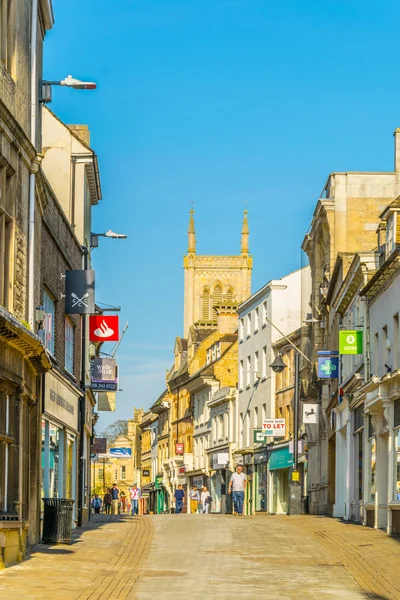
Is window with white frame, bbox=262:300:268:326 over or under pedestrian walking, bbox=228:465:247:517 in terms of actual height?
over

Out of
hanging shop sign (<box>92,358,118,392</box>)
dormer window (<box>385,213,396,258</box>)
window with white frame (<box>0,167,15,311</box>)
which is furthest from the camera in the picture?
hanging shop sign (<box>92,358,118,392</box>)

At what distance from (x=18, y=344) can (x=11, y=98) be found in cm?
455

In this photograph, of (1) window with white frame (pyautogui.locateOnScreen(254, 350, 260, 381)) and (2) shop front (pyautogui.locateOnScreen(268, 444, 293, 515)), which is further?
(1) window with white frame (pyautogui.locateOnScreen(254, 350, 260, 381))

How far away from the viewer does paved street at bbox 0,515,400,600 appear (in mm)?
16828

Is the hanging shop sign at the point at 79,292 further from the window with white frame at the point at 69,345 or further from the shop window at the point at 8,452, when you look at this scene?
the shop window at the point at 8,452

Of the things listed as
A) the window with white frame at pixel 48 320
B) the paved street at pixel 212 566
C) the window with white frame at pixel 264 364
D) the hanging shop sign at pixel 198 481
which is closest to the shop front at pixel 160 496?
the hanging shop sign at pixel 198 481

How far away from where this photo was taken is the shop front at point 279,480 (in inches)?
2562

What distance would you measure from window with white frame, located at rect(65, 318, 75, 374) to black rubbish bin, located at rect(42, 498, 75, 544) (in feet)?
28.9

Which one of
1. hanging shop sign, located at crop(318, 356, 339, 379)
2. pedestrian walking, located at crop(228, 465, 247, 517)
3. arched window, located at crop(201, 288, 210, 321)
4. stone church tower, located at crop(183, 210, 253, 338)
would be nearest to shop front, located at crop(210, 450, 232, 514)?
hanging shop sign, located at crop(318, 356, 339, 379)

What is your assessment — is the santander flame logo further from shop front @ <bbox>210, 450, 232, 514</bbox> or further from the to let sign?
shop front @ <bbox>210, 450, 232, 514</bbox>

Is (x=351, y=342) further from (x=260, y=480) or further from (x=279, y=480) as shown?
(x=260, y=480)

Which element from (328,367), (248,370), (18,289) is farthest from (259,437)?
(18,289)

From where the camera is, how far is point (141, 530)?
31328 mm

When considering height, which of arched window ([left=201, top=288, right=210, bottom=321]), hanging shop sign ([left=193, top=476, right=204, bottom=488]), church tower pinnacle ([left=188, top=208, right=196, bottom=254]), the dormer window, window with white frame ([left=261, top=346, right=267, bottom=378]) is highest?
church tower pinnacle ([left=188, top=208, right=196, bottom=254])
